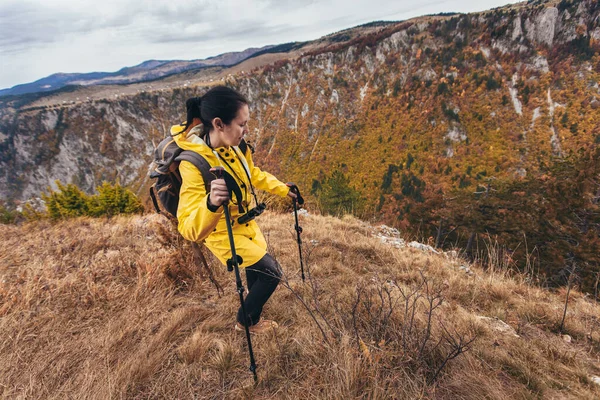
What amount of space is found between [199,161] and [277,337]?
1.71 meters

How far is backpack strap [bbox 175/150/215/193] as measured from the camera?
6.77 feet

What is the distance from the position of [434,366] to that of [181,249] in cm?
317

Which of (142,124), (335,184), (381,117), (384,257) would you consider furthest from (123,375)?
(142,124)

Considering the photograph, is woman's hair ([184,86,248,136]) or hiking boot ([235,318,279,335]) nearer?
woman's hair ([184,86,248,136])

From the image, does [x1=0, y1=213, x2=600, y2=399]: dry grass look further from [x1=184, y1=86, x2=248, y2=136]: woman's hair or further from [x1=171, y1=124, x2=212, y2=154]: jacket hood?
[x1=184, y1=86, x2=248, y2=136]: woman's hair

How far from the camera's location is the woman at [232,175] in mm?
2006

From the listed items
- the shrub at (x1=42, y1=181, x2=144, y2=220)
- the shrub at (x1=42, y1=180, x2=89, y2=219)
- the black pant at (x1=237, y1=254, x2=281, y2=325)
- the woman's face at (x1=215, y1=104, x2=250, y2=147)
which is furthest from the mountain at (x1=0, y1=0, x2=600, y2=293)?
the woman's face at (x1=215, y1=104, x2=250, y2=147)

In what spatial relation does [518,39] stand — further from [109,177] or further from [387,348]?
[109,177]

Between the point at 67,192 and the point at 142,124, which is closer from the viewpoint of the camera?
the point at 67,192

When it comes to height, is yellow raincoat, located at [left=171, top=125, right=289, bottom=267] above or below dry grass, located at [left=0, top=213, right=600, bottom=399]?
above

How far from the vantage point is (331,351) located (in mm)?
2047

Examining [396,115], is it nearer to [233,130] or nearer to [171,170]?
[233,130]

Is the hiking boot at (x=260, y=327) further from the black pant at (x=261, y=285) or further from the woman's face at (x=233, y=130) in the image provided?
the woman's face at (x=233, y=130)

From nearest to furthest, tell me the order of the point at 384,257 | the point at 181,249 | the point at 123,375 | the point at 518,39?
the point at 123,375, the point at 181,249, the point at 384,257, the point at 518,39
